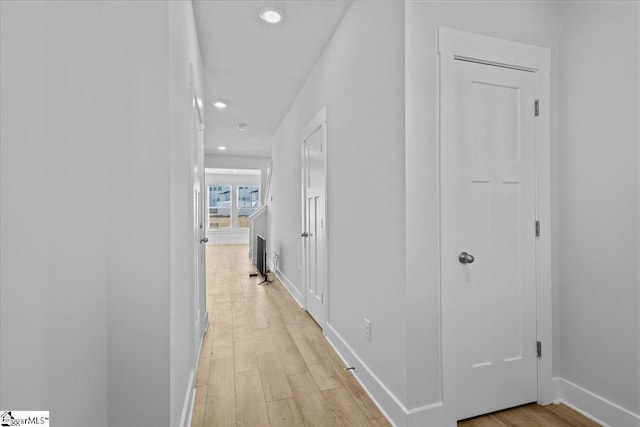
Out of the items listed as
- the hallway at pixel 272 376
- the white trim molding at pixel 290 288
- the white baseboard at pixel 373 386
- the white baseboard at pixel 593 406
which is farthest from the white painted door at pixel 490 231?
the white trim molding at pixel 290 288

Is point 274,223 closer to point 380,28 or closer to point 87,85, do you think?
point 380,28

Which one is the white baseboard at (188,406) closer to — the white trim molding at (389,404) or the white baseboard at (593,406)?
the white trim molding at (389,404)

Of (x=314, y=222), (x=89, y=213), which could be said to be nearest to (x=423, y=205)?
(x=89, y=213)

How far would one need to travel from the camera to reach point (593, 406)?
1615 mm

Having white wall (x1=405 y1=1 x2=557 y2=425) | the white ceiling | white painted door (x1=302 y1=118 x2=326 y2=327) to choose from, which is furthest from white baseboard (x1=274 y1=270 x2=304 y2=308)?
the white ceiling

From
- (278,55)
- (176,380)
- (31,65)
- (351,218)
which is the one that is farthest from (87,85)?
(278,55)

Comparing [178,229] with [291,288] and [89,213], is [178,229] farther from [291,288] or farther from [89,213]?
[291,288]

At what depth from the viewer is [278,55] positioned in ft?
9.23

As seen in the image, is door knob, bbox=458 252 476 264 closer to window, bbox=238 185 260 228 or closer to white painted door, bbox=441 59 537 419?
white painted door, bbox=441 59 537 419

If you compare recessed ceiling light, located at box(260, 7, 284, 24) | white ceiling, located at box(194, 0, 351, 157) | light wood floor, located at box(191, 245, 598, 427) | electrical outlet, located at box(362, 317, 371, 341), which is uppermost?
white ceiling, located at box(194, 0, 351, 157)

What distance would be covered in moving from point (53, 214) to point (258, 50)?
7.99ft

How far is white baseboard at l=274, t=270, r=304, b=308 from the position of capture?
351 cm

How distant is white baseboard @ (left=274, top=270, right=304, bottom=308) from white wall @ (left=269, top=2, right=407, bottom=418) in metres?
0.99

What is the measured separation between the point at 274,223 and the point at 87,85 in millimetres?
4373
